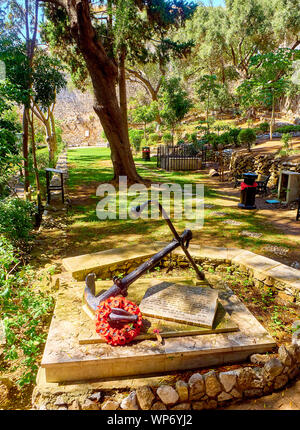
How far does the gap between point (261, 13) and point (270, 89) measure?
18255 millimetres

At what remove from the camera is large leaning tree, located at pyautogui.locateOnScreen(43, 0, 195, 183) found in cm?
962

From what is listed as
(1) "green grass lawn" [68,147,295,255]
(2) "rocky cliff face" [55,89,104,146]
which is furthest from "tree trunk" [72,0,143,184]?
(2) "rocky cliff face" [55,89,104,146]

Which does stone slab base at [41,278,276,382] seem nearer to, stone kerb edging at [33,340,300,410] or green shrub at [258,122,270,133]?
stone kerb edging at [33,340,300,410]

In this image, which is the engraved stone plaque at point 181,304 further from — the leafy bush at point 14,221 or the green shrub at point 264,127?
the green shrub at point 264,127

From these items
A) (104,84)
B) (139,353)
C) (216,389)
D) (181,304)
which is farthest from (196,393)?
(104,84)

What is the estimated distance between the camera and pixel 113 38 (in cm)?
1193

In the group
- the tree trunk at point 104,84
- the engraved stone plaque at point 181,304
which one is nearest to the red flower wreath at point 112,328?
the engraved stone plaque at point 181,304

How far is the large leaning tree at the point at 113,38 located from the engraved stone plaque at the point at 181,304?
8.63 metres

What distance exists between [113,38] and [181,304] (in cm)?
1201

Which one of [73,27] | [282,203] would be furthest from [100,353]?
[73,27]

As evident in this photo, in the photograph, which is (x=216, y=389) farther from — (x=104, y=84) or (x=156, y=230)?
(x=104, y=84)

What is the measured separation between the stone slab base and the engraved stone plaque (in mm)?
189

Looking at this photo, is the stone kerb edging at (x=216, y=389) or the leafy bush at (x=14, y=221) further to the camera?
the leafy bush at (x=14, y=221)

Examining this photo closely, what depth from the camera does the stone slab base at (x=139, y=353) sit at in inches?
103
